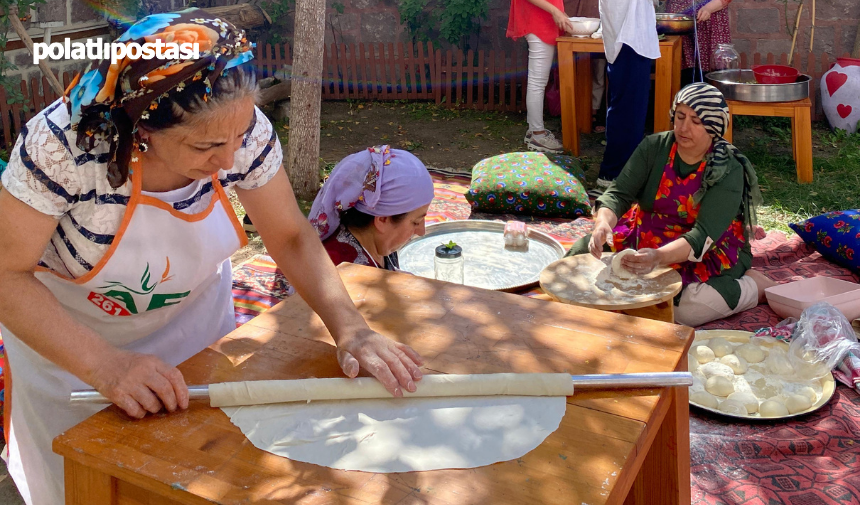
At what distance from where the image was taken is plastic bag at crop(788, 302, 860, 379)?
3.05 m

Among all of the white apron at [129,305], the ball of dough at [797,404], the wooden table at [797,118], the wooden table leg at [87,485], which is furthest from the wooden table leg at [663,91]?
the wooden table leg at [87,485]

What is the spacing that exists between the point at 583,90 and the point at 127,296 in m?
6.07

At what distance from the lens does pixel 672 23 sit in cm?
617

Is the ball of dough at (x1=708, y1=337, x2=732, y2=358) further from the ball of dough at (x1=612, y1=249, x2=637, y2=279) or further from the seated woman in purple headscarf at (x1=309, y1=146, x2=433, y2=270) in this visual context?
the seated woman in purple headscarf at (x1=309, y1=146, x2=433, y2=270)

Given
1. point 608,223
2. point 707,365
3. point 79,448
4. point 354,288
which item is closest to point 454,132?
point 608,223

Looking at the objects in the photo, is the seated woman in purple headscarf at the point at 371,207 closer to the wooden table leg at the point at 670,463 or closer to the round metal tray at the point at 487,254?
the round metal tray at the point at 487,254

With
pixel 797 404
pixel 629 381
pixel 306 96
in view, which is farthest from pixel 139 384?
pixel 306 96

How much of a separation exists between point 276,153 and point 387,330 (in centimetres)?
51

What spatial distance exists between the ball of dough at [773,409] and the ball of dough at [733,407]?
63 millimetres

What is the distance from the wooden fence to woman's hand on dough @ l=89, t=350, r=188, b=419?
6956 mm

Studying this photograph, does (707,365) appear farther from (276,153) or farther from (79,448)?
(79,448)

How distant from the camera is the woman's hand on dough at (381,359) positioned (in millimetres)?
1525

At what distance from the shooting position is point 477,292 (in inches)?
77.7

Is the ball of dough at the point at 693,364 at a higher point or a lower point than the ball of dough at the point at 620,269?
lower
